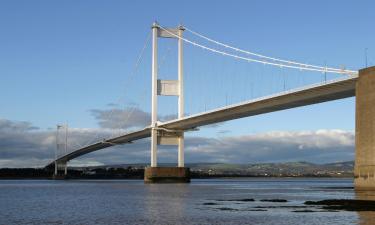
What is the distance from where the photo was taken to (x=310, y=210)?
37.6 meters

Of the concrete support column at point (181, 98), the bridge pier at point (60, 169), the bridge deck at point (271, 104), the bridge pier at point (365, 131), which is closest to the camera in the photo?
the bridge pier at point (365, 131)

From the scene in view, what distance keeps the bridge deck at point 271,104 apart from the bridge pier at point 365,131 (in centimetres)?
158

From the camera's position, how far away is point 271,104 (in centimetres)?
6512

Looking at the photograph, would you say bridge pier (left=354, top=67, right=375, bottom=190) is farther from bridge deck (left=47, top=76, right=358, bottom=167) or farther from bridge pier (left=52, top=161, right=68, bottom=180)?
bridge pier (left=52, top=161, right=68, bottom=180)

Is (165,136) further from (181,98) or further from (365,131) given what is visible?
(365,131)

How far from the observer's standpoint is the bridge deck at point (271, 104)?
56641mm

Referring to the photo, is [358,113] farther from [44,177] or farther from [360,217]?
[44,177]

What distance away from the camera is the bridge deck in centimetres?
5664

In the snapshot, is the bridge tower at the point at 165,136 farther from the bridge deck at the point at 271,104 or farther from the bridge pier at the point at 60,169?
the bridge pier at the point at 60,169

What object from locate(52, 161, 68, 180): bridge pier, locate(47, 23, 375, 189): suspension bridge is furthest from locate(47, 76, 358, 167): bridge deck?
locate(52, 161, 68, 180): bridge pier

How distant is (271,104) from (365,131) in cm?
1357

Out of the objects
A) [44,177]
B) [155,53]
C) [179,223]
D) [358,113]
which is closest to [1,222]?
[179,223]

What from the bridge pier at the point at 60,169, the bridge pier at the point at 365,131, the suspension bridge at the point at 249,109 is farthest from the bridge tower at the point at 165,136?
the bridge pier at the point at 60,169

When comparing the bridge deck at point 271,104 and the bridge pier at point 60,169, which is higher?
the bridge deck at point 271,104
